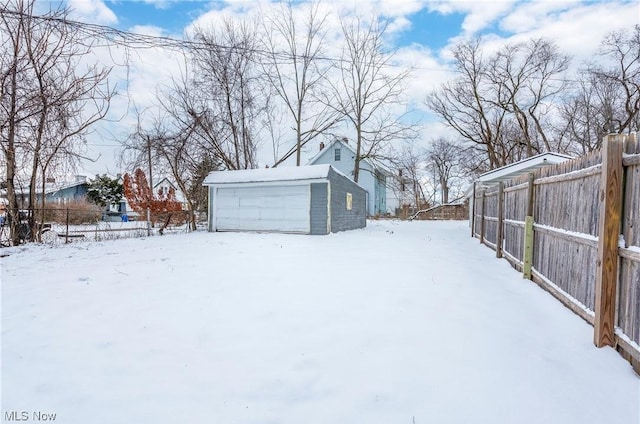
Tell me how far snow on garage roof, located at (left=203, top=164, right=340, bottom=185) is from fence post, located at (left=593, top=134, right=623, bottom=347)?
9.02m

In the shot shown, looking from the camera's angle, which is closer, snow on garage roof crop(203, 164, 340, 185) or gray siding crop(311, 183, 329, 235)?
A: gray siding crop(311, 183, 329, 235)

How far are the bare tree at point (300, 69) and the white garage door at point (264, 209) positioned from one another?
6.76 metres

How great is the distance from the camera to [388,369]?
2.32 metres

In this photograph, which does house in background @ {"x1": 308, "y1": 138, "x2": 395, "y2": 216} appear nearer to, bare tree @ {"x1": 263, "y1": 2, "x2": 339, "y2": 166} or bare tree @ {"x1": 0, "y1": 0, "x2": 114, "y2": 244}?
bare tree @ {"x1": 263, "y1": 2, "x2": 339, "y2": 166}

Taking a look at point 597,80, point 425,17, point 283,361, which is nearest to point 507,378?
point 283,361

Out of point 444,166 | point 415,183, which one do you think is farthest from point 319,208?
point 444,166

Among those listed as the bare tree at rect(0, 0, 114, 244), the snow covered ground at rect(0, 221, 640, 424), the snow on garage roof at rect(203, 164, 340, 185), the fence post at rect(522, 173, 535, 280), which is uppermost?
the bare tree at rect(0, 0, 114, 244)

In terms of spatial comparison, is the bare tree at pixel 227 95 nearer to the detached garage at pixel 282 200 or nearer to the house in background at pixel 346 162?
the detached garage at pixel 282 200

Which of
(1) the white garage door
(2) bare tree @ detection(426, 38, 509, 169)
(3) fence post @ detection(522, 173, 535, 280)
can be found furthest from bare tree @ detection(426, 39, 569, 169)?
(3) fence post @ detection(522, 173, 535, 280)

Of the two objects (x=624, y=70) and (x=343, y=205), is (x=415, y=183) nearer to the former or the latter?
(x=624, y=70)

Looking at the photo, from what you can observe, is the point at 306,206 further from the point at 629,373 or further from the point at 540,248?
the point at 629,373

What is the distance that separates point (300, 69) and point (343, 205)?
9985 millimetres

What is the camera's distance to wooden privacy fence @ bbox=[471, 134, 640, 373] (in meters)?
2.27

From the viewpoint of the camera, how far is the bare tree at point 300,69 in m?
18.3
